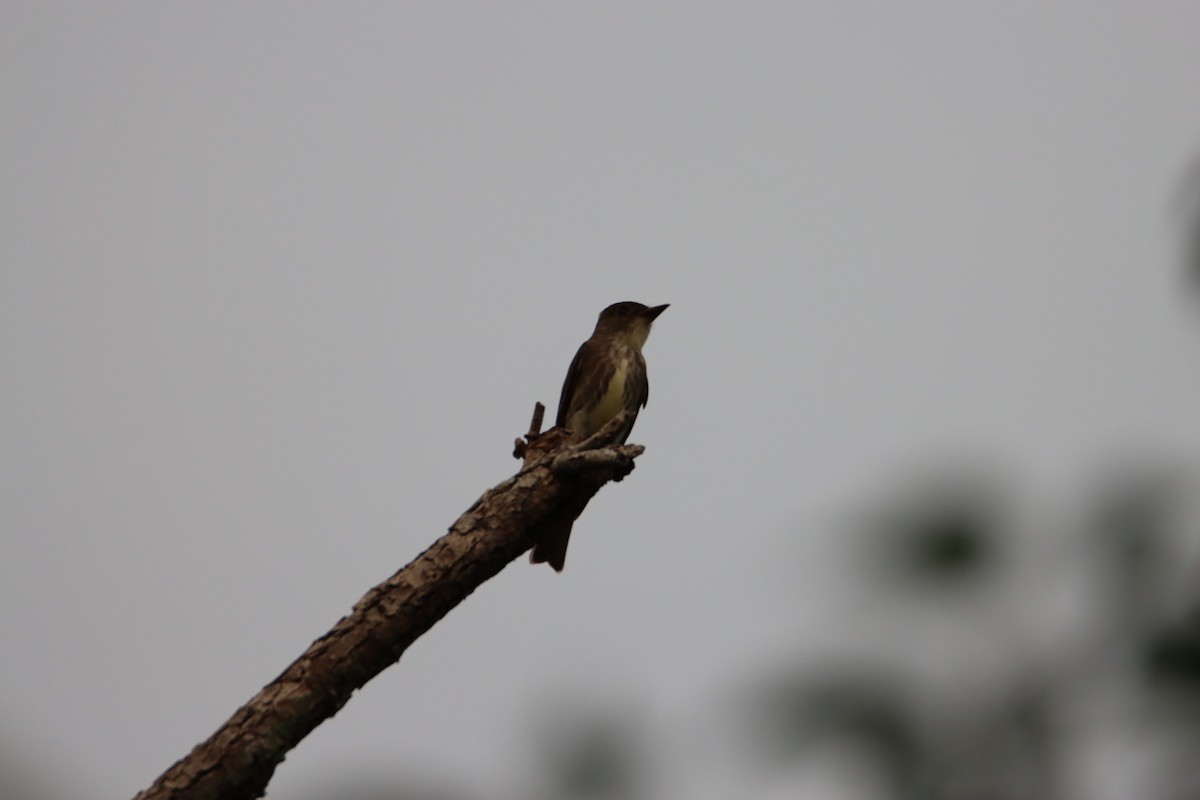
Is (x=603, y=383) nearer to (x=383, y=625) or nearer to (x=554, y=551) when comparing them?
(x=554, y=551)

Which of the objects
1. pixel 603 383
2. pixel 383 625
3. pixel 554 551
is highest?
pixel 603 383

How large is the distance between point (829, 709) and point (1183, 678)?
0.27 metres

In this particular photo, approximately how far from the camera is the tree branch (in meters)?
3.42

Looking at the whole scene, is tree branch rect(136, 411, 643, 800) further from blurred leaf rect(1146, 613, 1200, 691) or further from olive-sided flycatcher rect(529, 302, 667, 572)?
olive-sided flycatcher rect(529, 302, 667, 572)

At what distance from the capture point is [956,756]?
997 mm

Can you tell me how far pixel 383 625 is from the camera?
12.0ft

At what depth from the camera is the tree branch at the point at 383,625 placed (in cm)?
342

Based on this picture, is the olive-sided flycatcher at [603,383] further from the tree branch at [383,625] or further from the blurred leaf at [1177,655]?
the blurred leaf at [1177,655]

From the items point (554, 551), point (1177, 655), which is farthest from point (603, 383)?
point (1177, 655)

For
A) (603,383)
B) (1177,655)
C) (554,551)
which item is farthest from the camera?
(603,383)

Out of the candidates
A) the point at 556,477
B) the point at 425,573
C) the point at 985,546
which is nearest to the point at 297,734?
the point at 425,573

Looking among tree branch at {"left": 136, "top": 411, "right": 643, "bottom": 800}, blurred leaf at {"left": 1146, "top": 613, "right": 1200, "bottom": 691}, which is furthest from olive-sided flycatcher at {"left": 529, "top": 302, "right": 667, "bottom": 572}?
blurred leaf at {"left": 1146, "top": 613, "right": 1200, "bottom": 691}

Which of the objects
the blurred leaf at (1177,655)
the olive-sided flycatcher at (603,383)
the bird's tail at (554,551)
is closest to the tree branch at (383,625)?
the bird's tail at (554,551)

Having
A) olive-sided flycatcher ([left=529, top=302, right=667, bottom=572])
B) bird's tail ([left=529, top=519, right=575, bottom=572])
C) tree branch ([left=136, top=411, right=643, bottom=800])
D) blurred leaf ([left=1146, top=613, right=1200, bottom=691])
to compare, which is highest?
olive-sided flycatcher ([left=529, top=302, right=667, bottom=572])
